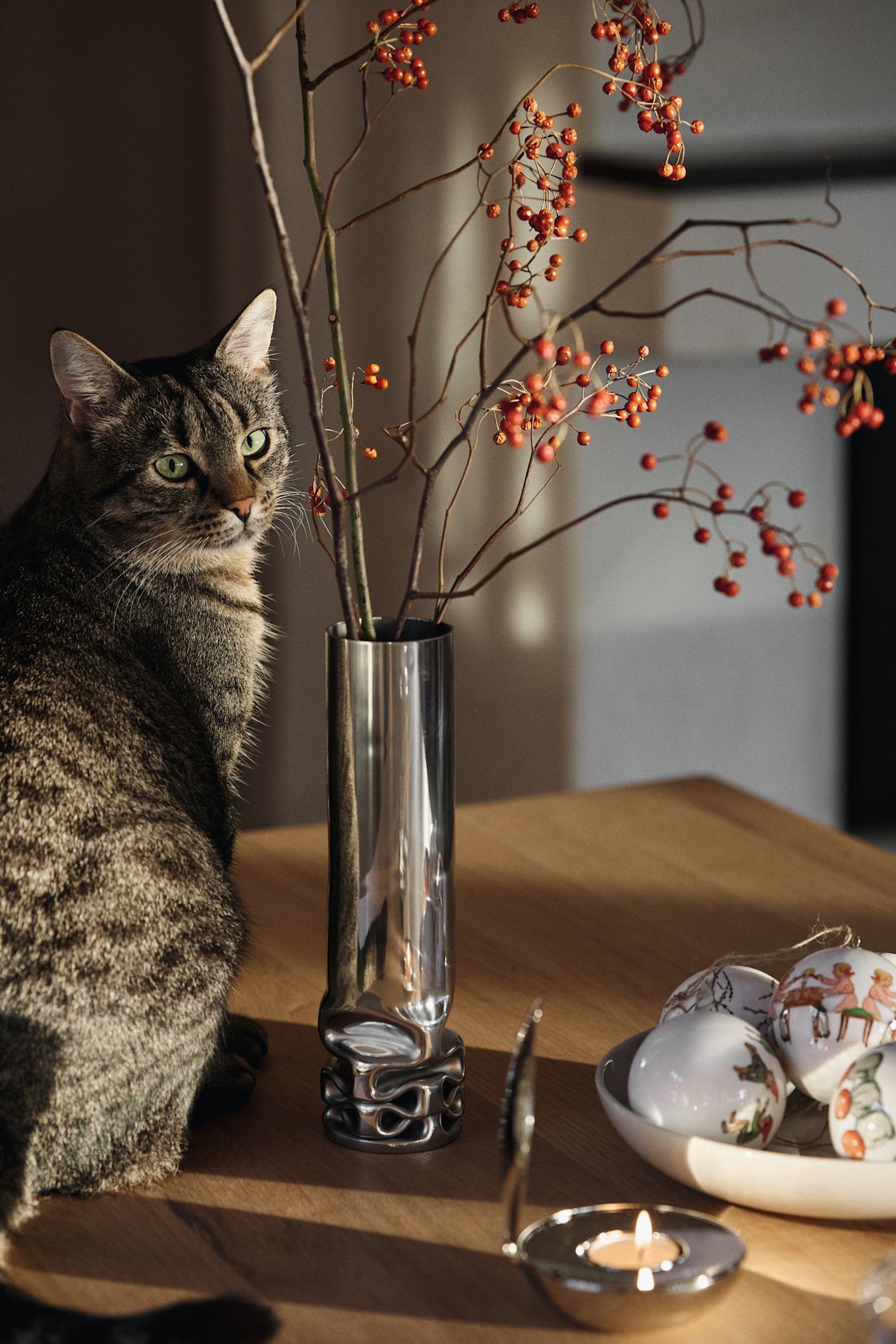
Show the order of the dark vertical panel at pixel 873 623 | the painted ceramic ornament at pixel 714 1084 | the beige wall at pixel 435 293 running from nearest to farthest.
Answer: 1. the painted ceramic ornament at pixel 714 1084
2. the beige wall at pixel 435 293
3. the dark vertical panel at pixel 873 623

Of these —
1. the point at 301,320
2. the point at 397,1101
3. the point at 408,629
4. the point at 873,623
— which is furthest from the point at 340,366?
the point at 873,623

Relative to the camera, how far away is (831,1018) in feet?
2.55

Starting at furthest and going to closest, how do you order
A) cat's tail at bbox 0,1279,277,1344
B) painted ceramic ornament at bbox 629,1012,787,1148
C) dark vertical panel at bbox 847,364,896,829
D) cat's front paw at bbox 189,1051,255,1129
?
1. dark vertical panel at bbox 847,364,896,829
2. cat's front paw at bbox 189,1051,255,1129
3. painted ceramic ornament at bbox 629,1012,787,1148
4. cat's tail at bbox 0,1279,277,1344

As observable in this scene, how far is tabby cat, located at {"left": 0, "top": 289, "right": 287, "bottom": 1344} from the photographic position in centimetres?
78

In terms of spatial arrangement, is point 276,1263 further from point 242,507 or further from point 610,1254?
point 242,507

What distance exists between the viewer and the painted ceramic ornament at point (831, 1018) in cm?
77

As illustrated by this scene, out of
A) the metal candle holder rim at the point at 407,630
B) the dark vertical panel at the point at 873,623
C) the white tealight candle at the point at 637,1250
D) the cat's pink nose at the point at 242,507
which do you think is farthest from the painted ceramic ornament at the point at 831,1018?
the dark vertical panel at the point at 873,623

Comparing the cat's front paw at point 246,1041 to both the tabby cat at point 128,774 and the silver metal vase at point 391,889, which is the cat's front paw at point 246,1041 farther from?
the silver metal vase at point 391,889

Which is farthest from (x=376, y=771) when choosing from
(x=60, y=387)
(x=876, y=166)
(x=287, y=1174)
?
(x=876, y=166)

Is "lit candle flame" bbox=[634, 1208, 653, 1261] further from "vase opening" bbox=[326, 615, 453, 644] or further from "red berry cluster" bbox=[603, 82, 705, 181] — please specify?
"red berry cluster" bbox=[603, 82, 705, 181]

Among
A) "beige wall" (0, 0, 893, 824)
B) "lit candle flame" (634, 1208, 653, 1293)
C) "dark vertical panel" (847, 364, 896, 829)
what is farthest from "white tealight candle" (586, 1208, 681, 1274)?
"dark vertical panel" (847, 364, 896, 829)

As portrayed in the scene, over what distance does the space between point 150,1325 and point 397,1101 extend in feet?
0.81

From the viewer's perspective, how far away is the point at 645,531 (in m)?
2.63

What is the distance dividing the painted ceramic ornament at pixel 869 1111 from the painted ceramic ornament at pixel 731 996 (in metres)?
0.09
